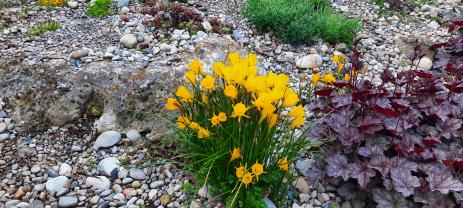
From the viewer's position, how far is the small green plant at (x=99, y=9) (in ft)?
16.7

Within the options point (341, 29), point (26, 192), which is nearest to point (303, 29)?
point (341, 29)

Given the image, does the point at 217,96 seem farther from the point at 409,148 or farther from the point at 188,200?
the point at 409,148

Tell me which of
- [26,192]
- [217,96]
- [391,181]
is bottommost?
[26,192]

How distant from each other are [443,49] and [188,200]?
3.72 m

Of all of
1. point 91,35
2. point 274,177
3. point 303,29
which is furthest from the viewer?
point 303,29

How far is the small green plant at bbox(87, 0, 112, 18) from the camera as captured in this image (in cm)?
508

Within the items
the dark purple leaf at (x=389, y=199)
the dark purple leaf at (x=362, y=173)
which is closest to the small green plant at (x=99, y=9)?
the dark purple leaf at (x=362, y=173)

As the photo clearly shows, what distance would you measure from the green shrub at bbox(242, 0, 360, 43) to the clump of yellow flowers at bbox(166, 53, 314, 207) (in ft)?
7.12

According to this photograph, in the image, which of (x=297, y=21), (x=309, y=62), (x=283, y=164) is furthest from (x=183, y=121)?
(x=297, y=21)

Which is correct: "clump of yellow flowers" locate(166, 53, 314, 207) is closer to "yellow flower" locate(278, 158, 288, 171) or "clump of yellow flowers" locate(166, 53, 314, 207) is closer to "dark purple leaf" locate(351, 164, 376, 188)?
"yellow flower" locate(278, 158, 288, 171)

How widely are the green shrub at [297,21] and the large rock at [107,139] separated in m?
2.21

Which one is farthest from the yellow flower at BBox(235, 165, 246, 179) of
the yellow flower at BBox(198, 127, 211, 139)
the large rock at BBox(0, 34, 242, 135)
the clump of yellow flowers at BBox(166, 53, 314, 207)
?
the large rock at BBox(0, 34, 242, 135)

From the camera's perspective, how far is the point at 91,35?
15.4 feet

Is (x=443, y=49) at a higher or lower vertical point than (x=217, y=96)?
lower
